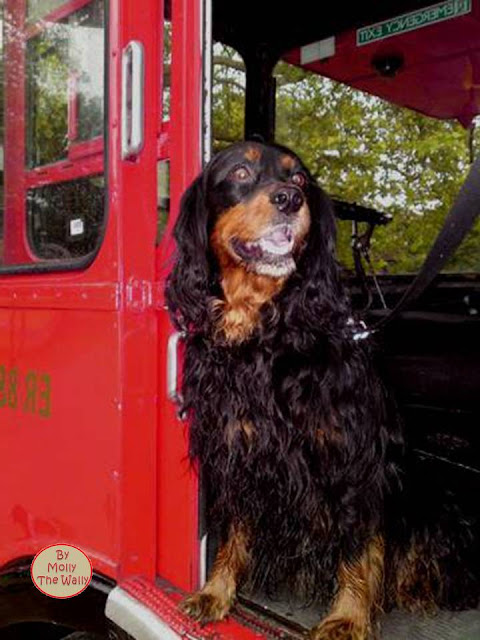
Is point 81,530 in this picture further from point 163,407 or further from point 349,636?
point 349,636

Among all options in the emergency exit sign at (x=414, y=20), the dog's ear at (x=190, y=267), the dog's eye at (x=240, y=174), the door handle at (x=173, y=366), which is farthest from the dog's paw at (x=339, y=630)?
the emergency exit sign at (x=414, y=20)

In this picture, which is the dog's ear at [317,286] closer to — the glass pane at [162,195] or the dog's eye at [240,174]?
the dog's eye at [240,174]

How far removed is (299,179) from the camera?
204cm

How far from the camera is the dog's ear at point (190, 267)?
183cm

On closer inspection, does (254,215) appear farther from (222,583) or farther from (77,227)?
(222,583)

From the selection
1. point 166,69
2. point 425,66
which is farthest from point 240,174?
point 425,66

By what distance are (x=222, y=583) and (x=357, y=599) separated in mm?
377

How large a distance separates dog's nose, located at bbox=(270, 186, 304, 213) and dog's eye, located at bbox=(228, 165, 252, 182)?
0.42ft

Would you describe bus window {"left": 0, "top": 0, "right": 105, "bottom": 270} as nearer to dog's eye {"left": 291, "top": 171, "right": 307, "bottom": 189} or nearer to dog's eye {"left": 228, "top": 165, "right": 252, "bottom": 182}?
dog's eye {"left": 228, "top": 165, "right": 252, "bottom": 182}

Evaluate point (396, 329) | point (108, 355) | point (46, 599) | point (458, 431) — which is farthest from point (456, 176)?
point (46, 599)

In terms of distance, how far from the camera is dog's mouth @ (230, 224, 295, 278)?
1901 mm

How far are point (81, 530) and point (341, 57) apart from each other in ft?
9.00

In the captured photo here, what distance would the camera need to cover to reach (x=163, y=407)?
6.21ft

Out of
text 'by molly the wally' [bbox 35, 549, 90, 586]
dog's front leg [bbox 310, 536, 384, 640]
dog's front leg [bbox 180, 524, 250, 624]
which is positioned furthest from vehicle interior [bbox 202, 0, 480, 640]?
text 'by molly the wally' [bbox 35, 549, 90, 586]
